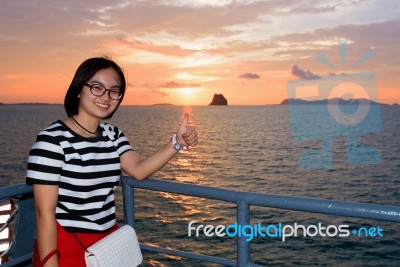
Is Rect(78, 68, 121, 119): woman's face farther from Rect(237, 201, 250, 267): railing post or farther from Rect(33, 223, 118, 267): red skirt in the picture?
Rect(237, 201, 250, 267): railing post

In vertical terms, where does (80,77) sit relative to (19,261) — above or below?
above

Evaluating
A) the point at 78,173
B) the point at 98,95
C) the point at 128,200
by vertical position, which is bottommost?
the point at 128,200

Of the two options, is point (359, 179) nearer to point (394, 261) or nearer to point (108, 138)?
point (394, 261)

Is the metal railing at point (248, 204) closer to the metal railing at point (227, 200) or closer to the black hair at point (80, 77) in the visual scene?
the metal railing at point (227, 200)

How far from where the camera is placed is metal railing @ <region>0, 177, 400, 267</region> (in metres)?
2.38

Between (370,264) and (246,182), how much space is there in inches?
719

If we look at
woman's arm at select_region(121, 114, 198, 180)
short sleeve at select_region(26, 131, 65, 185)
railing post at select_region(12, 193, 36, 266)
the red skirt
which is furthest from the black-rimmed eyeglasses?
railing post at select_region(12, 193, 36, 266)

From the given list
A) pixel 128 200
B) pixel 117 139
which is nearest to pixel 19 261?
pixel 128 200

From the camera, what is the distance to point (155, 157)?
3.00 m

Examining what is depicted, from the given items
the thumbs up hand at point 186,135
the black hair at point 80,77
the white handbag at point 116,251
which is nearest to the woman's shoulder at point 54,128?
the black hair at point 80,77

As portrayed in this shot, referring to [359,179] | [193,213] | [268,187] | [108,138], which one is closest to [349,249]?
[193,213]

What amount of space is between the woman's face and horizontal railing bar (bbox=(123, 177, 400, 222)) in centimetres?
79

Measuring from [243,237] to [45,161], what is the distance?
1381mm

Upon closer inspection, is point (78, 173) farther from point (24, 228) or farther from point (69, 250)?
point (24, 228)
